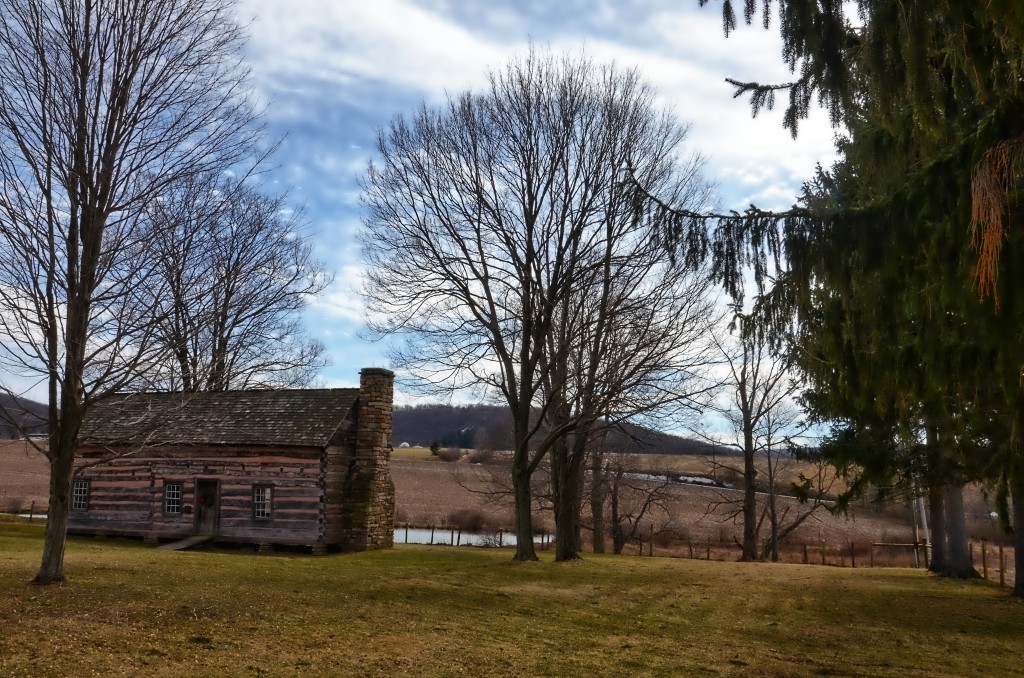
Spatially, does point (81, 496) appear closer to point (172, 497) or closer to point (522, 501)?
point (172, 497)

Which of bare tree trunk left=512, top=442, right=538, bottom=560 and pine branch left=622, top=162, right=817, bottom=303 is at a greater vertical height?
pine branch left=622, top=162, right=817, bottom=303

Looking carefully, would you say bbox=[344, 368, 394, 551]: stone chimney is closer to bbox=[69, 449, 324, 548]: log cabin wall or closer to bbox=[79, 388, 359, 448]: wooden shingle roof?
bbox=[79, 388, 359, 448]: wooden shingle roof

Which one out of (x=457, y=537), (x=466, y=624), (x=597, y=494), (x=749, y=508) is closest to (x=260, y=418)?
(x=597, y=494)

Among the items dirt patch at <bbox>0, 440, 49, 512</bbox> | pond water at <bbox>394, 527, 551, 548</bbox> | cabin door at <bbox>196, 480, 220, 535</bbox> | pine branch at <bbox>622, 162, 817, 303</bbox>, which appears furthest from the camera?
dirt patch at <bbox>0, 440, 49, 512</bbox>

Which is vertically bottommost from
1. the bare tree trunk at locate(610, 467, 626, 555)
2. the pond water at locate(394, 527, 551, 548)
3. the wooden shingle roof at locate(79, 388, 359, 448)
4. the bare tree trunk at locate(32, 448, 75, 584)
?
the pond water at locate(394, 527, 551, 548)

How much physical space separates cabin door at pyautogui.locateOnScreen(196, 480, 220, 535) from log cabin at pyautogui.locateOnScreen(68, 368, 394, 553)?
1.3 inches

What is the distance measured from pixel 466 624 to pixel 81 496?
22470 millimetres

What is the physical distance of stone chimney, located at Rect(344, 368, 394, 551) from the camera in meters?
25.3

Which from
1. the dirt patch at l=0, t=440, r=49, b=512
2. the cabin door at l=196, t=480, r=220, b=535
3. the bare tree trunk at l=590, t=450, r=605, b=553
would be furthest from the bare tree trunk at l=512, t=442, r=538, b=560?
the dirt patch at l=0, t=440, r=49, b=512

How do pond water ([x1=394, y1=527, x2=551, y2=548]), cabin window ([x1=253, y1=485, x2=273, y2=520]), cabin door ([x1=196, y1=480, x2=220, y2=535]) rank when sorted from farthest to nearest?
pond water ([x1=394, y1=527, x2=551, y2=548]) → cabin door ([x1=196, y1=480, x2=220, y2=535]) → cabin window ([x1=253, y1=485, x2=273, y2=520])

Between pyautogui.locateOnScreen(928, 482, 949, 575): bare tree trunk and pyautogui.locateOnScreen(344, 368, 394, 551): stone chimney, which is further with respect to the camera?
pyautogui.locateOnScreen(344, 368, 394, 551): stone chimney

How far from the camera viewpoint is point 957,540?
2077 cm

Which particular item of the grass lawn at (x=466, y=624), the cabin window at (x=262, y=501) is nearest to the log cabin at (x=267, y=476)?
the cabin window at (x=262, y=501)

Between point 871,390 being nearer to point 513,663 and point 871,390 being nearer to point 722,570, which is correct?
point 513,663
